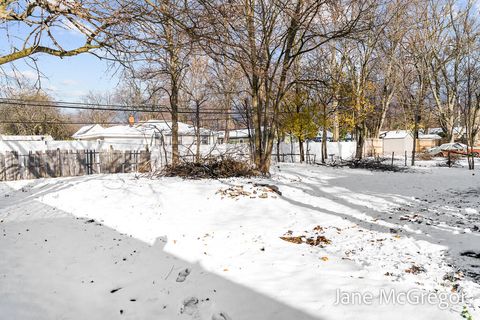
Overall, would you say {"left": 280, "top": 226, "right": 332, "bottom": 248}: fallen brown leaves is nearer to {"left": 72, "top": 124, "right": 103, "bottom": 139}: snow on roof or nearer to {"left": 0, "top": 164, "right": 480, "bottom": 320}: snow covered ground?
{"left": 0, "top": 164, "right": 480, "bottom": 320}: snow covered ground

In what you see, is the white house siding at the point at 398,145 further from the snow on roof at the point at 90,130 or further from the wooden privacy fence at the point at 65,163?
the snow on roof at the point at 90,130

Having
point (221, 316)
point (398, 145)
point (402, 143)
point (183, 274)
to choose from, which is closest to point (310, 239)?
point (183, 274)

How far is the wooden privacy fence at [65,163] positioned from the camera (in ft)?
46.1

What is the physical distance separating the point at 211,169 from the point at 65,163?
335 inches

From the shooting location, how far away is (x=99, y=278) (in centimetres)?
411

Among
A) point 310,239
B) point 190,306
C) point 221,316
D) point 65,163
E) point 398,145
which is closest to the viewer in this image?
point 221,316

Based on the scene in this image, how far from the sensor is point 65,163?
604 inches

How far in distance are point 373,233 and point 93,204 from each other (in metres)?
6.65

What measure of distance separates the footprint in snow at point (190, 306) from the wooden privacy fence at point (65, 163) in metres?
10.9

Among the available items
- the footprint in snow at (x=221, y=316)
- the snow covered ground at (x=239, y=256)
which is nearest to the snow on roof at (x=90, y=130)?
the snow covered ground at (x=239, y=256)

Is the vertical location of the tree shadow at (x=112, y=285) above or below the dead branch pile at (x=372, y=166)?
below

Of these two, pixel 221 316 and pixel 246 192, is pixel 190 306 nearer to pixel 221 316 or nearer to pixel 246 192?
pixel 221 316

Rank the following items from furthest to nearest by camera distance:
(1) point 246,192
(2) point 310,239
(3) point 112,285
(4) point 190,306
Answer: (1) point 246,192
(2) point 310,239
(3) point 112,285
(4) point 190,306

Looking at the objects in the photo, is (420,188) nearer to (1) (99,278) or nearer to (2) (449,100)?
(1) (99,278)
